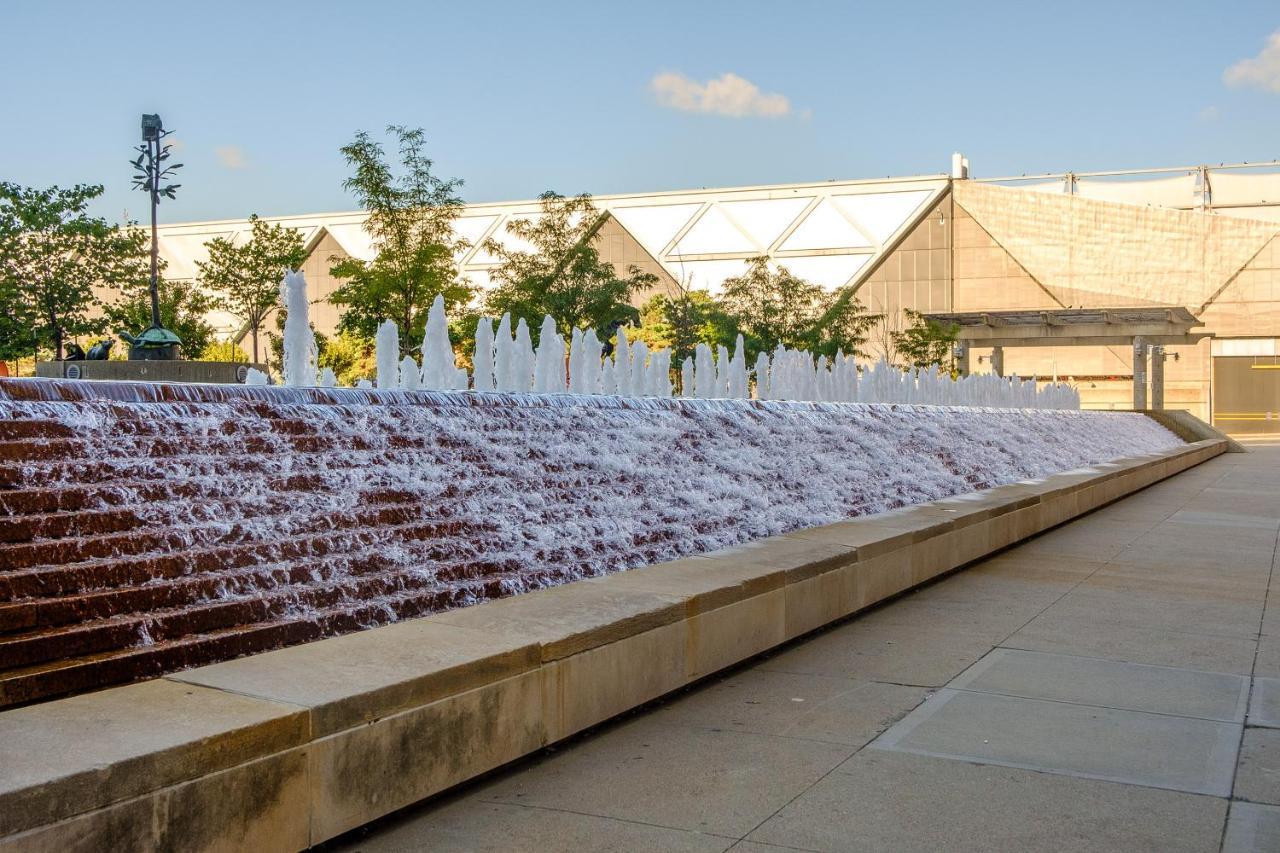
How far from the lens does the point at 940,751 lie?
15.5ft

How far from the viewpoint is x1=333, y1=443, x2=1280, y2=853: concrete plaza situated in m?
3.88

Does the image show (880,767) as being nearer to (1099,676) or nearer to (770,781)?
(770,781)

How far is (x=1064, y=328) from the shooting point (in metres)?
41.9

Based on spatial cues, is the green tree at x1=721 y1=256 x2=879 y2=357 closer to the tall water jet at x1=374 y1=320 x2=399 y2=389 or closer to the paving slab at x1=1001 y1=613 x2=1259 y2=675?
the tall water jet at x1=374 y1=320 x2=399 y2=389

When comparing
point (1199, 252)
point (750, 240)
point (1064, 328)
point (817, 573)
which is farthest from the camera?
point (750, 240)

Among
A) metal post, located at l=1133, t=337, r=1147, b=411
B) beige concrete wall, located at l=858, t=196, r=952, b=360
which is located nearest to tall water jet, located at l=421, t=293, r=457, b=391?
metal post, located at l=1133, t=337, r=1147, b=411

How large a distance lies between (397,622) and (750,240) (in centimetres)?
6389

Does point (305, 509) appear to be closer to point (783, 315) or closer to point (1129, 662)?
point (1129, 662)

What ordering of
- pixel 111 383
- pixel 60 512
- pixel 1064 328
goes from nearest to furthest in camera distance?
1. pixel 60 512
2. pixel 111 383
3. pixel 1064 328

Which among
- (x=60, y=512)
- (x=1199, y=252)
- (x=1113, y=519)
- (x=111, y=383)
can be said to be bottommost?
(x=1113, y=519)

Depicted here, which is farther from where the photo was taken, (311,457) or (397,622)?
(311,457)

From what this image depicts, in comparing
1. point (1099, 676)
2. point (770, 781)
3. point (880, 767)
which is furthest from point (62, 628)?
point (1099, 676)

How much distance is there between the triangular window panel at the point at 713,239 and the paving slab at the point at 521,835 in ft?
210

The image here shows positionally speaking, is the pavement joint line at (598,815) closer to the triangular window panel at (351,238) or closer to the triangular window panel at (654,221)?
the triangular window panel at (654,221)
